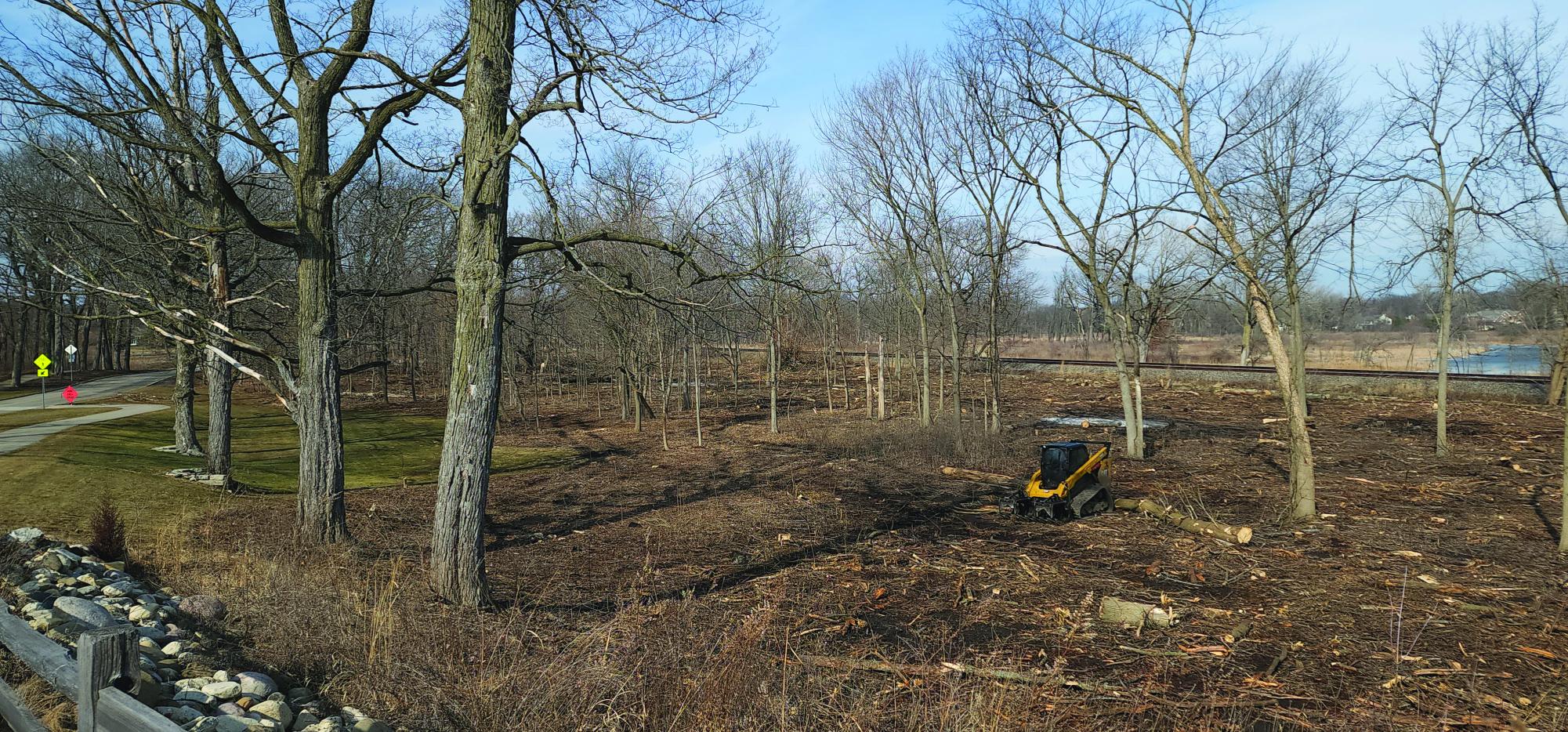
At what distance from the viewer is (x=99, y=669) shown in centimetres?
325

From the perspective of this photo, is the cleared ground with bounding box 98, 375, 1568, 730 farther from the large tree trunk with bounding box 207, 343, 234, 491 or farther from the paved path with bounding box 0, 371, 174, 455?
the paved path with bounding box 0, 371, 174, 455

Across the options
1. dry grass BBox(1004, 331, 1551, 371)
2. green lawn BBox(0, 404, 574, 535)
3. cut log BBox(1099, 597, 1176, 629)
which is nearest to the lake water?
dry grass BBox(1004, 331, 1551, 371)

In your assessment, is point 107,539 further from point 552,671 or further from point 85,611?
point 552,671

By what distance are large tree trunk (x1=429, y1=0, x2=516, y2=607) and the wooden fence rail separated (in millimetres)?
3721

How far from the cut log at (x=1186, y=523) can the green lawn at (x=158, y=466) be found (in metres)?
12.2

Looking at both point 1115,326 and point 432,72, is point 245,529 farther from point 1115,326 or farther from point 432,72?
point 1115,326

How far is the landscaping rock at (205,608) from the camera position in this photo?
670 centimetres

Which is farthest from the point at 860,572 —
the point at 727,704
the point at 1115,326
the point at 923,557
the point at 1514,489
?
the point at 1514,489

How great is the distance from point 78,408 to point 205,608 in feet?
75.5

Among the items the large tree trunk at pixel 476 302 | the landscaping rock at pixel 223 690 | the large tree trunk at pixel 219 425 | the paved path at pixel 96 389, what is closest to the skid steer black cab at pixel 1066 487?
the large tree trunk at pixel 476 302

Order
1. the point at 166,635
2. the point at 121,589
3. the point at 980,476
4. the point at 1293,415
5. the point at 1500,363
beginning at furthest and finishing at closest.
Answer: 1. the point at 1500,363
2. the point at 980,476
3. the point at 1293,415
4. the point at 121,589
5. the point at 166,635

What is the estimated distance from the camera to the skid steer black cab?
11938 mm

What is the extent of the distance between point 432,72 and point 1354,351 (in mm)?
57474

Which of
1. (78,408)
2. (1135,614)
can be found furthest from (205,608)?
(78,408)
